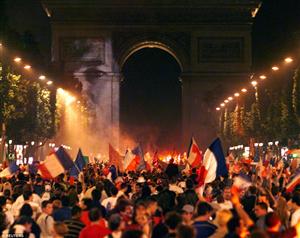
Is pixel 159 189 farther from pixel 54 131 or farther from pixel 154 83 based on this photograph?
pixel 154 83

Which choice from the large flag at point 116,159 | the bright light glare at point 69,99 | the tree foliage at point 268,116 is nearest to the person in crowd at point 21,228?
the large flag at point 116,159

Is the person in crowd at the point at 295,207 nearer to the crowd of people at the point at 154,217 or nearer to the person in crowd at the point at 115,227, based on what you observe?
the crowd of people at the point at 154,217

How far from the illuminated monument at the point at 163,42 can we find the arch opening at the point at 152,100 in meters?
28.6

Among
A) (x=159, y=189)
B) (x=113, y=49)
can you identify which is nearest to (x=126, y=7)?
(x=113, y=49)

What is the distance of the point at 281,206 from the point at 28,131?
48.9 m

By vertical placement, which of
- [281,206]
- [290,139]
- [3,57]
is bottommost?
[281,206]

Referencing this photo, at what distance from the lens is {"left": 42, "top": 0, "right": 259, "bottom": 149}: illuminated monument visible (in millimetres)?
81812

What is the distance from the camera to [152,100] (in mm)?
117125

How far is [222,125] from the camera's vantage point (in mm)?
88688

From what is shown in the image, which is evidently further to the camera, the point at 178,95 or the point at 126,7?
the point at 178,95

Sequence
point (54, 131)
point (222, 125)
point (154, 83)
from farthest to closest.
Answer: point (154, 83)
point (222, 125)
point (54, 131)

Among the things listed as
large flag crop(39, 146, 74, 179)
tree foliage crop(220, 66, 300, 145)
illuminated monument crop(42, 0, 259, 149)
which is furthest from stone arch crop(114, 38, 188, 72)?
large flag crop(39, 146, 74, 179)

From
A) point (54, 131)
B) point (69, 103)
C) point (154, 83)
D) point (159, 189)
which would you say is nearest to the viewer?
point (159, 189)

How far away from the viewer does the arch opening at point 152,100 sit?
114 metres
